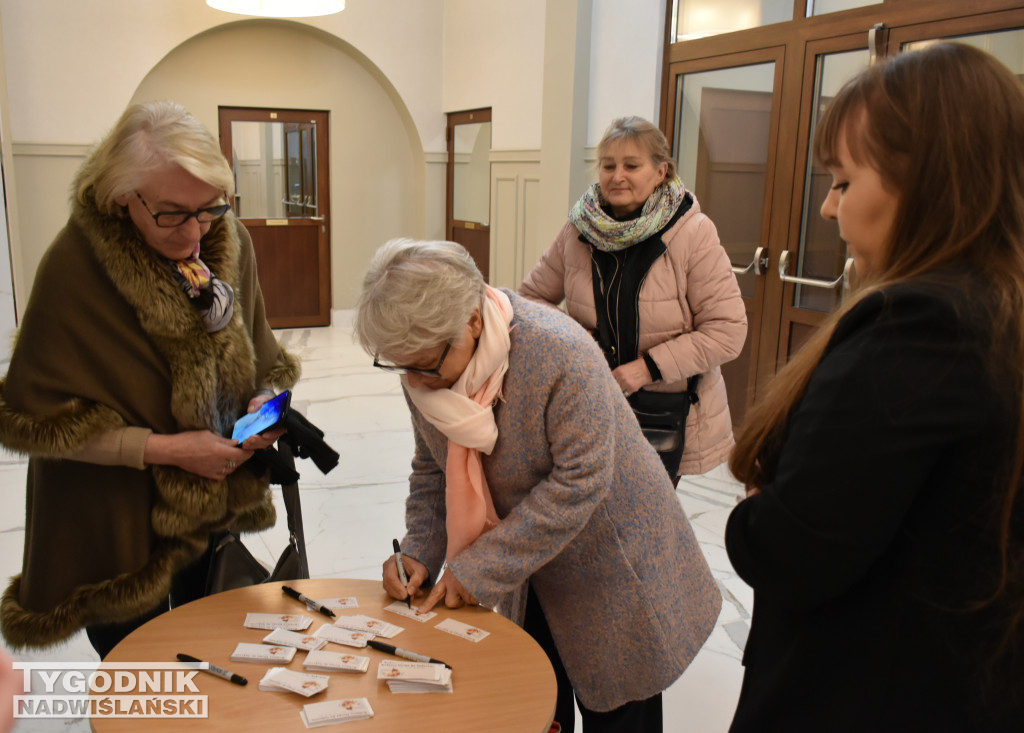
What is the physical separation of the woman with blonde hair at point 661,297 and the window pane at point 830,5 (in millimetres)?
2203

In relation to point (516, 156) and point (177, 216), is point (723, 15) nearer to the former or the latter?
point (516, 156)

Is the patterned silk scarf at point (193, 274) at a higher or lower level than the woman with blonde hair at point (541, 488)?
higher

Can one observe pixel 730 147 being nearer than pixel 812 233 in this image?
No

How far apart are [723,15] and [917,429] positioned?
477cm

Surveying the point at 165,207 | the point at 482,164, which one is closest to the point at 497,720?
the point at 165,207

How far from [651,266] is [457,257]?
1271 mm

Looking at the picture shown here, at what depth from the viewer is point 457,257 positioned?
5.10 ft

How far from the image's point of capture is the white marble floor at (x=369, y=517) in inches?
111

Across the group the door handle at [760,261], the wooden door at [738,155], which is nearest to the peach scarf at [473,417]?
the wooden door at [738,155]

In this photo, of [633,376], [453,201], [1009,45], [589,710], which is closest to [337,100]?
[453,201]

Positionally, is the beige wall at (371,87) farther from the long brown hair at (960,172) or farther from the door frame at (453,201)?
the long brown hair at (960,172)

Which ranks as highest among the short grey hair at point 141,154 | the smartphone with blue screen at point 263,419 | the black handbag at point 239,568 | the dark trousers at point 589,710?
the short grey hair at point 141,154

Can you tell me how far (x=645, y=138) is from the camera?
270 cm

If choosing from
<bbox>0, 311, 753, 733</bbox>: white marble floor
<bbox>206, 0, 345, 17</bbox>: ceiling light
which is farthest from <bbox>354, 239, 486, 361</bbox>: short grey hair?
<bbox>206, 0, 345, 17</bbox>: ceiling light
